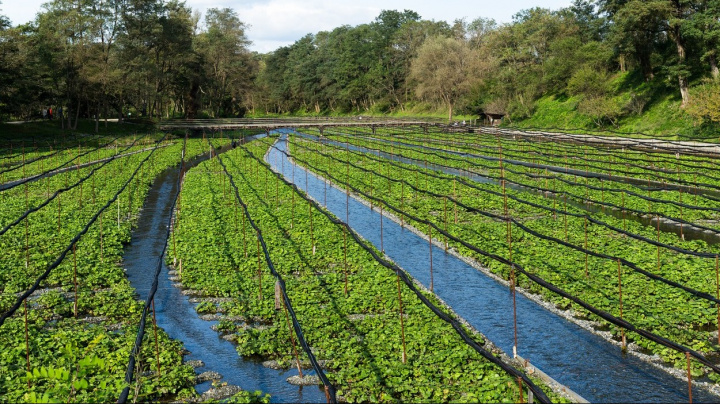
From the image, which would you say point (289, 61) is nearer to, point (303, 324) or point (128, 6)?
point (128, 6)

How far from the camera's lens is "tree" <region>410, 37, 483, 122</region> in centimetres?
8225

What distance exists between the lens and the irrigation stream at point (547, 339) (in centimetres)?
1091

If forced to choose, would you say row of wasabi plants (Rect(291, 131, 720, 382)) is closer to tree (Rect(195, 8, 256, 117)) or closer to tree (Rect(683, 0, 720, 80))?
tree (Rect(683, 0, 720, 80))

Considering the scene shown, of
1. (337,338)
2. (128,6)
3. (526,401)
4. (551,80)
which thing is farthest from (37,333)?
(551,80)

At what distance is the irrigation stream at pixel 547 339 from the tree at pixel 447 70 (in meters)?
63.5

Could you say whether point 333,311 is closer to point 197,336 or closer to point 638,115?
point 197,336

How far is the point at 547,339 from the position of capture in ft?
43.4

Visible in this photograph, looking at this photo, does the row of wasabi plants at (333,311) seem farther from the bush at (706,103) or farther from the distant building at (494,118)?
the distant building at (494,118)

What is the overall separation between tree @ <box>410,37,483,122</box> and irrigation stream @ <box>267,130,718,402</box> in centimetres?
6352

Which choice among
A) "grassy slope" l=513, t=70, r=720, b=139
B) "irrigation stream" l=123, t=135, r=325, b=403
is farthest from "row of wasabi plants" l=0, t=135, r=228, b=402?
"grassy slope" l=513, t=70, r=720, b=139

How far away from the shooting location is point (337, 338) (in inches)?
489

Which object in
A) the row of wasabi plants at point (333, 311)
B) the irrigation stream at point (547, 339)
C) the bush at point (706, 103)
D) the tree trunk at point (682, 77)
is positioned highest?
the tree trunk at point (682, 77)

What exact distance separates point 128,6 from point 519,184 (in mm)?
50829

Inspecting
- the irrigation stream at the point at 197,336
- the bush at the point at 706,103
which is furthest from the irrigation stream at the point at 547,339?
→ the bush at the point at 706,103
